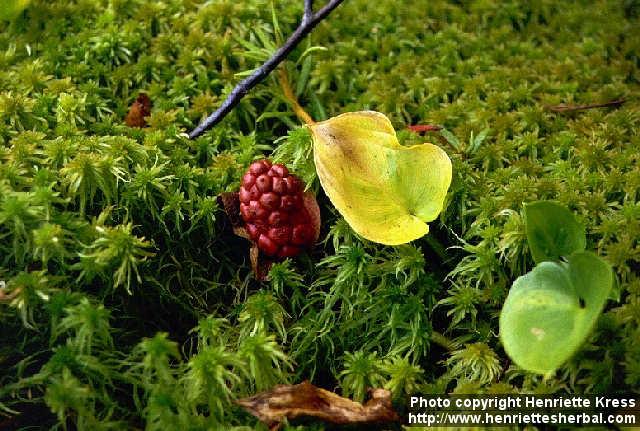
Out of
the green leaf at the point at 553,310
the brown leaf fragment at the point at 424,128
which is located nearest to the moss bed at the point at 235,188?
the brown leaf fragment at the point at 424,128

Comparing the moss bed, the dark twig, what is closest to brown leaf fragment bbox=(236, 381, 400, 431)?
the moss bed

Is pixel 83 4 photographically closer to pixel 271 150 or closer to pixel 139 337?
pixel 271 150

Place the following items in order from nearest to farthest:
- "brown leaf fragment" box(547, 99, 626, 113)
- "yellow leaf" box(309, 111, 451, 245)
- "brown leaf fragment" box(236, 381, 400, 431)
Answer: "brown leaf fragment" box(236, 381, 400, 431), "yellow leaf" box(309, 111, 451, 245), "brown leaf fragment" box(547, 99, 626, 113)

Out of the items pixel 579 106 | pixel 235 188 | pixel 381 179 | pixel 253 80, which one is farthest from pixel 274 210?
pixel 579 106

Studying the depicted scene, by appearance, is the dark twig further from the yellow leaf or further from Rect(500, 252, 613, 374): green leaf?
Rect(500, 252, 613, 374): green leaf

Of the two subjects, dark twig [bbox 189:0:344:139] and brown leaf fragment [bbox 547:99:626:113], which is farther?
brown leaf fragment [bbox 547:99:626:113]

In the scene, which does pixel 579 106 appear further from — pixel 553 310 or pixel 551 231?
pixel 553 310

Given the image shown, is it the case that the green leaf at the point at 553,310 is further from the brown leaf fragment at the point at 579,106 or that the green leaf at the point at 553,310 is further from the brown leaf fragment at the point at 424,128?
the brown leaf fragment at the point at 579,106
